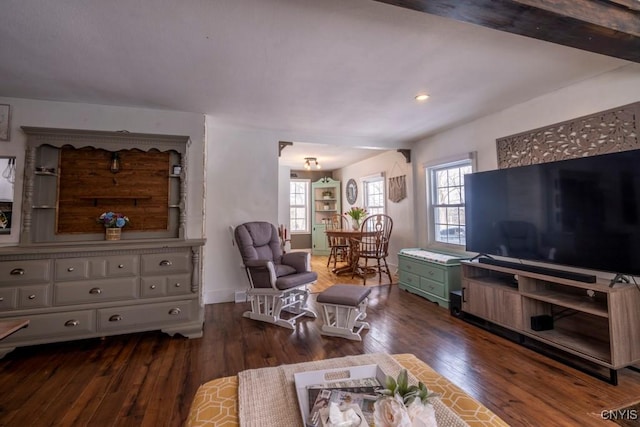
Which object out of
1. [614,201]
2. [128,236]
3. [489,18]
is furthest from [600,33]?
[128,236]

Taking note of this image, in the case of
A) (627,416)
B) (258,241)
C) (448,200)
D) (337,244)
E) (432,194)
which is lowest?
(627,416)

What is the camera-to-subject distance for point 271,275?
9.96 ft

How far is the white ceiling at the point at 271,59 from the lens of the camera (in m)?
1.66

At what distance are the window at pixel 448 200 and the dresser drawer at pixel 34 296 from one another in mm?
4600

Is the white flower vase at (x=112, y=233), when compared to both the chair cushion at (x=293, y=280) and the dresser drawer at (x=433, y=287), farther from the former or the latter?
the dresser drawer at (x=433, y=287)

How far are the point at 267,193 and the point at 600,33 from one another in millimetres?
3413

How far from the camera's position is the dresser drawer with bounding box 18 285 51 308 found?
7.88ft

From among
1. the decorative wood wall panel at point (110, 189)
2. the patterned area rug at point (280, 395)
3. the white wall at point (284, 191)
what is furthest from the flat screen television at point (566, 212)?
the white wall at point (284, 191)

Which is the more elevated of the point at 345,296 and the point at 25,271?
the point at 25,271

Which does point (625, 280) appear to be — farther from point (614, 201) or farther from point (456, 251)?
point (456, 251)

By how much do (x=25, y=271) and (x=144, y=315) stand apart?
1006 millimetres

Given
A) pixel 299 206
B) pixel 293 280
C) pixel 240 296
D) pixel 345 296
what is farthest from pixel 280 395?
pixel 299 206

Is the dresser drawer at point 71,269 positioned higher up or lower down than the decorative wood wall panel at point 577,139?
lower down

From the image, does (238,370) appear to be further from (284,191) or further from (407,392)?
(284,191)
